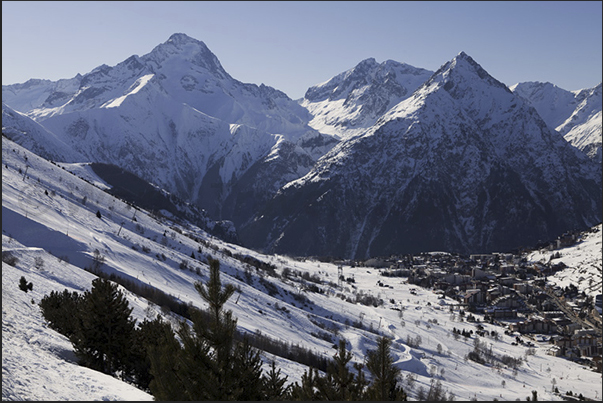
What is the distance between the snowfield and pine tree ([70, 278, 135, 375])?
1133 millimetres

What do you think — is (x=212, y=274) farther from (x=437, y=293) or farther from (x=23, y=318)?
(x=437, y=293)

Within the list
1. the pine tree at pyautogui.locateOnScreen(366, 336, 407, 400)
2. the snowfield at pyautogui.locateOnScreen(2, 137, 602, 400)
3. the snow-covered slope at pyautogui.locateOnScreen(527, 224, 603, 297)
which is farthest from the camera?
Answer: the snow-covered slope at pyautogui.locateOnScreen(527, 224, 603, 297)

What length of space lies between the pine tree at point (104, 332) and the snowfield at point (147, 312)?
1133 mm

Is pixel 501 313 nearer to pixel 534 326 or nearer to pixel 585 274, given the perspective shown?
pixel 534 326

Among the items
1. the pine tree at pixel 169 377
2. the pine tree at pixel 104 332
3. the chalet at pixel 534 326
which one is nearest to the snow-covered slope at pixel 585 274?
the chalet at pixel 534 326

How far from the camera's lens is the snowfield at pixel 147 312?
23.8m

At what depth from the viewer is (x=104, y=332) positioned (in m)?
29.0

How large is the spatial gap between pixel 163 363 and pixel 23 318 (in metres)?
14.2

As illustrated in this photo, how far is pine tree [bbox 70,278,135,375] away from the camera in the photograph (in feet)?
93.5

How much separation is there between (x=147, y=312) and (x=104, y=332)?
19.7 m

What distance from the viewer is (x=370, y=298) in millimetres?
142250

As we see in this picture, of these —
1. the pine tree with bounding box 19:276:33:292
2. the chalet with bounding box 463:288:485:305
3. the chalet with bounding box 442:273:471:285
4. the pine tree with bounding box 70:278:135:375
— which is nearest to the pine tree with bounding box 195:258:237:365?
the pine tree with bounding box 70:278:135:375

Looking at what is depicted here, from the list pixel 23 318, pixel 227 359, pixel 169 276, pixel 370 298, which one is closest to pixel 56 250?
pixel 169 276

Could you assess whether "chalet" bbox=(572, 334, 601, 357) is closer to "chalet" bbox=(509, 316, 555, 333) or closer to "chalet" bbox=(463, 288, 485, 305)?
"chalet" bbox=(509, 316, 555, 333)
